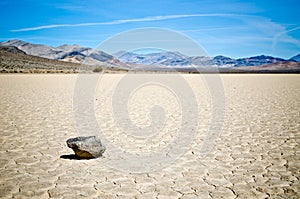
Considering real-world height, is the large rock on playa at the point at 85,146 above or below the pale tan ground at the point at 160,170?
above

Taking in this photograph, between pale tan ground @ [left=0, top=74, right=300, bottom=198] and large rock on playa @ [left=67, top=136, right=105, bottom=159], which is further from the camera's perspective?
large rock on playa @ [left=67, top=136, right=105, bottom=159]

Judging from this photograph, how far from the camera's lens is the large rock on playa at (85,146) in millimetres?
4336

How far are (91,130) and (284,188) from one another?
4708 mm

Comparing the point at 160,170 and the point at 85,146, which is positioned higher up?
the point at 85,146

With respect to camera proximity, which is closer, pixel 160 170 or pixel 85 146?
pixel 160 170

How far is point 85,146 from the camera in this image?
4.38 m

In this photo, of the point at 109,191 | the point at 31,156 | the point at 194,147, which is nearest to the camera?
the point at 109,191

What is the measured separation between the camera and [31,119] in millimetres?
7664

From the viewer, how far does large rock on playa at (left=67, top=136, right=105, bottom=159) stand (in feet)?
14.2

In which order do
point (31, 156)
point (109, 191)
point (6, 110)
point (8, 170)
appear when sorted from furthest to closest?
1. point (6, 110)
2. point (31, 156)
3. point (8, 170)
4. point (109, 191)

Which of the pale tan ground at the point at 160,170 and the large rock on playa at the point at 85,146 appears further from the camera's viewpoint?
the large rock on playa at the point at 85,146

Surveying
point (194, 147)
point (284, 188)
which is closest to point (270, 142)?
point (194, 147)

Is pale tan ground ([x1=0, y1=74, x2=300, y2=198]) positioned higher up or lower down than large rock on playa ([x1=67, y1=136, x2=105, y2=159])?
lower down

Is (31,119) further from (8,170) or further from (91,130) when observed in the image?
(8,170)
